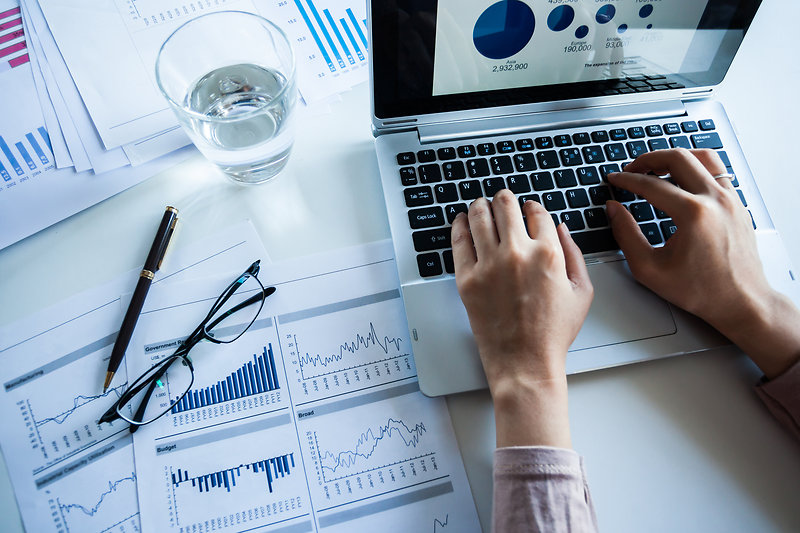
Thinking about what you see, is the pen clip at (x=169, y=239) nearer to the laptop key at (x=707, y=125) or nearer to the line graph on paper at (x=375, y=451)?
the line graph on paper at (x=375, y=451)

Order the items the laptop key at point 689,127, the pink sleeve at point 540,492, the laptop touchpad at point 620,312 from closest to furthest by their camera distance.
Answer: the pink sleeve at point 540,492 → the laptop touchpad at point 620,312 → the laptop key at point 689,127

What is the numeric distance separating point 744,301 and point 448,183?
1.03 feet

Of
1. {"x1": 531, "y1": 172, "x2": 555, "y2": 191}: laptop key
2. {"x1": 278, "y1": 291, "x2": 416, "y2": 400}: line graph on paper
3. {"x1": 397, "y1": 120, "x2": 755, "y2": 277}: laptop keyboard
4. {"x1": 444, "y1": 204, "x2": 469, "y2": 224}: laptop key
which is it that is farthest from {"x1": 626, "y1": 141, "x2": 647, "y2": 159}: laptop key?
{"x1": 278, "y1": 291, "x2": 416, "y2": 400}: line graph on paper

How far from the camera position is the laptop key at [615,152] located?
23.3 inches

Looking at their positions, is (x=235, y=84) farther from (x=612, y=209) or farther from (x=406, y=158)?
(x=612, y=209)

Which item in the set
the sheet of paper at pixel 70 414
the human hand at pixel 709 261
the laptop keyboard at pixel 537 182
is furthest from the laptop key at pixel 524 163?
the sheet of paper at pixel 70 414

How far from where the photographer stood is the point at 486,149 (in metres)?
0.58

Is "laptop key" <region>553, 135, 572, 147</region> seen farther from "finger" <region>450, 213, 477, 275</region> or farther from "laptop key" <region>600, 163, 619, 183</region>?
"finger" <region>450, 213, 477, 275</region>

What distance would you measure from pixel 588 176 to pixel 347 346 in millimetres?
323

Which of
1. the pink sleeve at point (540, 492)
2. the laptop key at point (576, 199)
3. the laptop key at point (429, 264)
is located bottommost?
the pink sleeve at point (540, 492)

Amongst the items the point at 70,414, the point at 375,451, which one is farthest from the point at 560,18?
the point at 70,414

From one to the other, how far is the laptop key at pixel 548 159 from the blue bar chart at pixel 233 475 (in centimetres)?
40

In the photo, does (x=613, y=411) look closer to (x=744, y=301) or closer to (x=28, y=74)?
(x=744, y=301)

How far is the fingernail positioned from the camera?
0.55 metres
